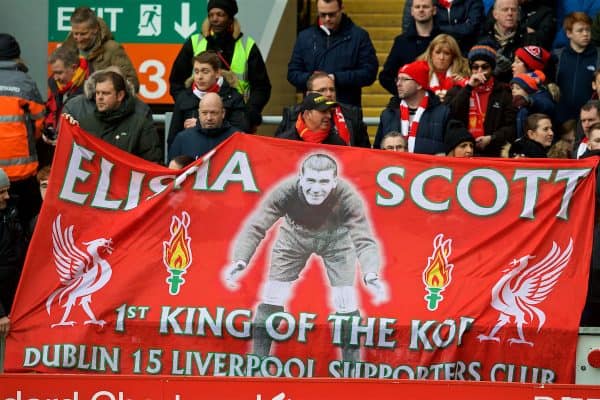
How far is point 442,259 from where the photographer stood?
1071 cm

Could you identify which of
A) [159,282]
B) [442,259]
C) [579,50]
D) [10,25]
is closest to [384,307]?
[442,259]

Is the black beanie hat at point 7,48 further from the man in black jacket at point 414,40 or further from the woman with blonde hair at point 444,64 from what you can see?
the woman with blonde hair at point 444,64

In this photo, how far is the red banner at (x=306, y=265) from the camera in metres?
10.5

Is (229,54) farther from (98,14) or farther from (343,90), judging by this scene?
(98,14)

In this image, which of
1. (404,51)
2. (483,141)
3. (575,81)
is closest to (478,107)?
(483,141)

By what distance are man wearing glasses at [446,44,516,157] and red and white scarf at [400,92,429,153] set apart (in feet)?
1.27

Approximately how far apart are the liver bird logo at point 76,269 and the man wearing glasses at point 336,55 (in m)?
→ 4.04

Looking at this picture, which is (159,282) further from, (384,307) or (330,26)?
(330,26)

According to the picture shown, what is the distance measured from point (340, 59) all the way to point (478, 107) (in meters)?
1.66

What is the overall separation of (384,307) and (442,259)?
1.67ft

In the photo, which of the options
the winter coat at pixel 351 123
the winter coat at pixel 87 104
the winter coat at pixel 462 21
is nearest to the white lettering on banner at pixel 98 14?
the winter coat at pixel 462 21

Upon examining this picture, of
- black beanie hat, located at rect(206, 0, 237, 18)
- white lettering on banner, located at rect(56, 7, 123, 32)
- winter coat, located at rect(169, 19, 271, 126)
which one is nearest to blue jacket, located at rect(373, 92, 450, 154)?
winter coat, located at rect(169, 19, 271, 126)

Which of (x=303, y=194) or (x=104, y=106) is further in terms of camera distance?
(x=104, y=106)

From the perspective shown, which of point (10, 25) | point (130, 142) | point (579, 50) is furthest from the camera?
point (10, 25)
